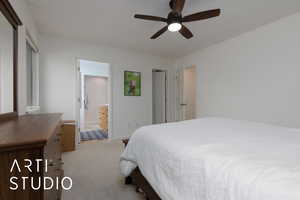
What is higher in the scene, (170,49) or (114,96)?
(170,49)

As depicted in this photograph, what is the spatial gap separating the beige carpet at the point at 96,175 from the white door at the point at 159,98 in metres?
2.03

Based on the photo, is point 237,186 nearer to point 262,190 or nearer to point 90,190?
point 262,190

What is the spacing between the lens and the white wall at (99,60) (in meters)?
3.17

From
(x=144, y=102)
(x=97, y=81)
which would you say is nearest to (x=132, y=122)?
(x=144, y=102)

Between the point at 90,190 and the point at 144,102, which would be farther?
the point at 144,102

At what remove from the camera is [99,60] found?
371cm

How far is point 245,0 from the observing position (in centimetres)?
201

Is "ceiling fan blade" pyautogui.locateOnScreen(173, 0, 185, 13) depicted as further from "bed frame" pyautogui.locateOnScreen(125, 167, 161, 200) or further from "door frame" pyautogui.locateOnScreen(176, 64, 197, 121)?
"door frame" pyautogui.locateOnScreen(176, 64, 197, 121)

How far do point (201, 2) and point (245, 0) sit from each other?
0.61 m

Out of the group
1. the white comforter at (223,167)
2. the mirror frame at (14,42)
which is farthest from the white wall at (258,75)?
the mirror frame at (14,42)

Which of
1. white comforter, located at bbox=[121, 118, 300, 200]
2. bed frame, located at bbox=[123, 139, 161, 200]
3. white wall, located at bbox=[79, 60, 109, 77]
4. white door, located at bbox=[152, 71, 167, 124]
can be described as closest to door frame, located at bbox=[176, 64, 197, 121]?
white door, located at bbox=[152, 71, 167, 124]

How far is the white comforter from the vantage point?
65 cm

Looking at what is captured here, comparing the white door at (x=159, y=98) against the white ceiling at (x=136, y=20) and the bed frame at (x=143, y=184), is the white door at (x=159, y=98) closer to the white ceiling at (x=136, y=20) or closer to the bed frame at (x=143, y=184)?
the white ceiling at (x=136, y=20)

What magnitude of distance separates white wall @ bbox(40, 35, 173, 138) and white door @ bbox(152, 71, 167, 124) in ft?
1.29
